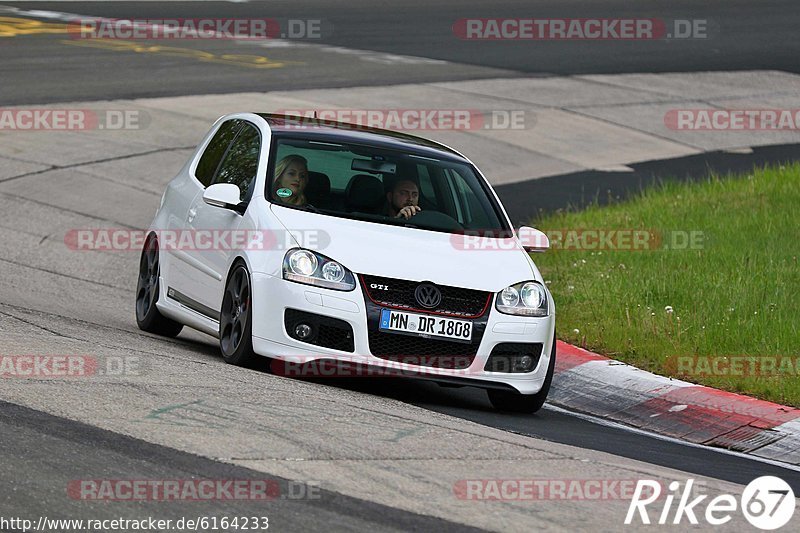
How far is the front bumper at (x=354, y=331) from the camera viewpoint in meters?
8.76

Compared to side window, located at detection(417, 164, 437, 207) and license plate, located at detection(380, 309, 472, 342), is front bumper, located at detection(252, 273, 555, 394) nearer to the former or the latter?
license plate, located at detection(380, 309, 472, 342)

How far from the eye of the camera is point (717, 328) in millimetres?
10922

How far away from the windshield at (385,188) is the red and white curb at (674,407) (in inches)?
47.1

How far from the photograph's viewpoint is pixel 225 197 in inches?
380

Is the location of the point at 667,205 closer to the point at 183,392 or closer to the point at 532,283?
the point at 532,283

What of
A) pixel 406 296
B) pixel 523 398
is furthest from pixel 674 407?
pixel 406 296

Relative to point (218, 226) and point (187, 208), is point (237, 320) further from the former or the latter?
point (187, 208)

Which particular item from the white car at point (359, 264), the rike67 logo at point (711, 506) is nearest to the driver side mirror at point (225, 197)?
the white car at point (359, 264)

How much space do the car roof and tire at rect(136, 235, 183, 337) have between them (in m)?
1.34

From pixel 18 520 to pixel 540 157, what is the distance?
51.6 ft

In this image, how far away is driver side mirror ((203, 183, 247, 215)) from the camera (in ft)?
31.6

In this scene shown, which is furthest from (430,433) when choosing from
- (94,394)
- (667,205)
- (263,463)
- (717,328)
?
(667,205)

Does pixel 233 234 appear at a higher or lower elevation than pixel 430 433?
higher

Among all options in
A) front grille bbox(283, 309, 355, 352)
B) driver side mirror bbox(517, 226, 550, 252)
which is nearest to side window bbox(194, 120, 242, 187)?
front grille bbox(283, 309, 355, 352)
